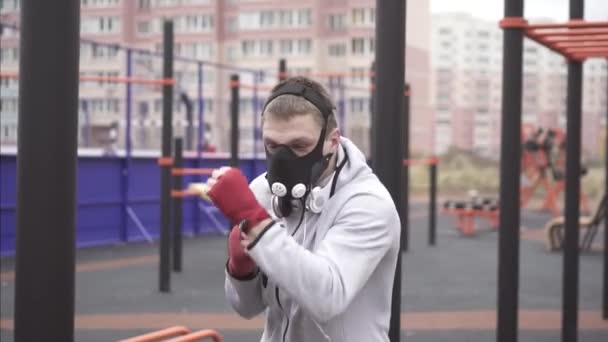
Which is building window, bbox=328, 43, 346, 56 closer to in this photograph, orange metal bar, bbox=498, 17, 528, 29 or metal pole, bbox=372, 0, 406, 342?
orange metal bar, bbox=498, 17, 528, 29

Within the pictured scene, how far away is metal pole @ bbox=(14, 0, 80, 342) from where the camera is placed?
160cm

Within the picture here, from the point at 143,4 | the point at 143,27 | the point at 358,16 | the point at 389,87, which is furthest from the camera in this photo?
the point at 358,16

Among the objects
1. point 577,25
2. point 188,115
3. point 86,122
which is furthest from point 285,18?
point 577,25

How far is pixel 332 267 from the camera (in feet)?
6.25

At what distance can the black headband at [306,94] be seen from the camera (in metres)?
2.00

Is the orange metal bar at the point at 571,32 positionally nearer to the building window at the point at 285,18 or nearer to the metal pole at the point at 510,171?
the metal pole at the point at 510,171

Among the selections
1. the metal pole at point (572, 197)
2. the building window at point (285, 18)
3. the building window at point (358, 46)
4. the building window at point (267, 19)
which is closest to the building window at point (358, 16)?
the building window at point (358, 46)

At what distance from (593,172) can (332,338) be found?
77.6 feet

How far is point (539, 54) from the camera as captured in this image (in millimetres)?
28688

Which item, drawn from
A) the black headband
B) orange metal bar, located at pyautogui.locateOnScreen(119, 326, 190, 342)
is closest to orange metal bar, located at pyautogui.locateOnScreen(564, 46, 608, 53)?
orange metal bar, located at pyautogui.locateOnScreen(119, 326, 190, 342)

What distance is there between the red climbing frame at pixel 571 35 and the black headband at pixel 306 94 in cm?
158

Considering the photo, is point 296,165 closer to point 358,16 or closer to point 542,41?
point 542,41

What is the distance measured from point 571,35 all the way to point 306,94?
7.07ft

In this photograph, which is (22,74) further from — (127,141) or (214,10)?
(214,10)
